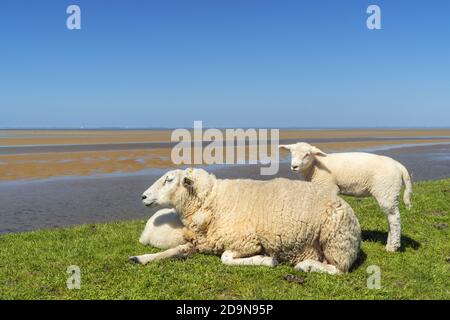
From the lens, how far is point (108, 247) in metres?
8.73

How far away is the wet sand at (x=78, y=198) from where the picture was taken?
44.1ft

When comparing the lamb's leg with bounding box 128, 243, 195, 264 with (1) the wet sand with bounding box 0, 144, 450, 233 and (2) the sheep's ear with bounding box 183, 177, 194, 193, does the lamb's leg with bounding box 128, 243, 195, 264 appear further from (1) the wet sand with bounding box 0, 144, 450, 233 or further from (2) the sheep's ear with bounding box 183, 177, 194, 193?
(1) the wet sand with bounding box 0, 144, 450, 233

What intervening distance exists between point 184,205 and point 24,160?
86.4ft

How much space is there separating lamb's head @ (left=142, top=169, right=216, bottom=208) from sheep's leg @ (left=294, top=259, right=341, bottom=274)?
7.27ft

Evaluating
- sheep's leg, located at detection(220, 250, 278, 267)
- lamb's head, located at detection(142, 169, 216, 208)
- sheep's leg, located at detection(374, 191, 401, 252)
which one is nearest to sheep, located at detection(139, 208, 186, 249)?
lamb's head, located at detection(142, 169, 216, 208)

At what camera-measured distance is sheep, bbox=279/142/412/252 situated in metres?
8.42

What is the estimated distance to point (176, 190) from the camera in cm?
822

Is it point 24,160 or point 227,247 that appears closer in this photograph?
point 227,247

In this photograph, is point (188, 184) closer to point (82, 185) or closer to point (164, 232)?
point (164, 232)

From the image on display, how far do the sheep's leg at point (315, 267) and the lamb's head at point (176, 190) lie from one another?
2.22m

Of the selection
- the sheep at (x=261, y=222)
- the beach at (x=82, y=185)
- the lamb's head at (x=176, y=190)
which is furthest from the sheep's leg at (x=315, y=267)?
the beach at (x=82, y=185)
